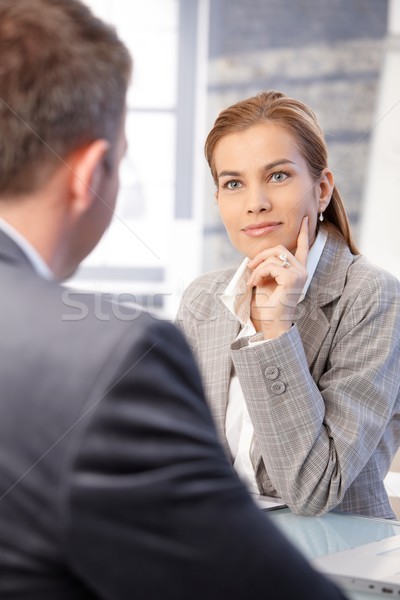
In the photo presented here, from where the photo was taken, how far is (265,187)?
1.47m

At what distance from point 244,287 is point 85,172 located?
0.85 metres

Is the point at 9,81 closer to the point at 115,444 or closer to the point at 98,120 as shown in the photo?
the point at 98,120

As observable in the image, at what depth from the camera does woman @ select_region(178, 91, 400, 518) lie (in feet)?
4.17

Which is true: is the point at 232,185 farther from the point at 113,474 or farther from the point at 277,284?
the point at 113,474

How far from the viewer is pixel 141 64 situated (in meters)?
4.04

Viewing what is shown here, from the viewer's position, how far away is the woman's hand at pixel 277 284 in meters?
1.34

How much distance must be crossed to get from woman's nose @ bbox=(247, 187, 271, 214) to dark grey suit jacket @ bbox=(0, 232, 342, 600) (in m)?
0.92

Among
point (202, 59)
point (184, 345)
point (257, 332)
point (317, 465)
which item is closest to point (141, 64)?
point (202, 59)

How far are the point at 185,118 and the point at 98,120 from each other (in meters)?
3.42

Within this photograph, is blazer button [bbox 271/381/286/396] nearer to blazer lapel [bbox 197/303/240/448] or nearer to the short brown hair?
blazer lapel [bbox 197/303/240/448]

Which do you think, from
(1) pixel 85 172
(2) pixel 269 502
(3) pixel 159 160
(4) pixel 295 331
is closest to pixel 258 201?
(4) pixel 295 331

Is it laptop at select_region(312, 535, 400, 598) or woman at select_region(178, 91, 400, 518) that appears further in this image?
woman at select_region(178, 91, 400, 518)

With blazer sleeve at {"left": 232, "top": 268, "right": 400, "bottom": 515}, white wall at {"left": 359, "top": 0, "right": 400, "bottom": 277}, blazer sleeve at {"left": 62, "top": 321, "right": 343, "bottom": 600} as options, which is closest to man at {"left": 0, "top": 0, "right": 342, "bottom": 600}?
blazer sleeve at {"left": 62, "top": 321, "right": 343, "bottom": 600}

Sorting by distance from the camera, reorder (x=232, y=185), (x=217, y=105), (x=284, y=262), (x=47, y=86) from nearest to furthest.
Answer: (x=47, y=86) → (x=284, y=262) → (x=232, y=185) → (x=217, y=105)
